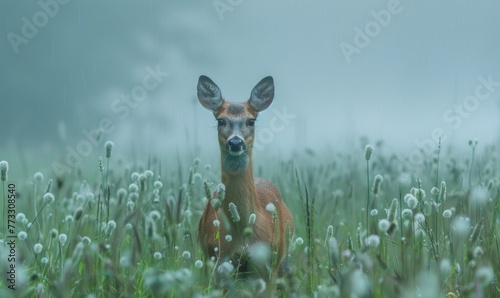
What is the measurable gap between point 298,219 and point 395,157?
2.73 meters

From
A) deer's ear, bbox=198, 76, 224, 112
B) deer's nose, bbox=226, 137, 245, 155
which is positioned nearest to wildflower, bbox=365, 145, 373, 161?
deer's nose, bbox=226, 137, 245, 155

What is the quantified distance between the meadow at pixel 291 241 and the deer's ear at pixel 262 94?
67 centimetres

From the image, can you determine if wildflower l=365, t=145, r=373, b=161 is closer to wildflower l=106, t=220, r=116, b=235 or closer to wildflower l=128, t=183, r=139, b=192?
wildflower l=106, t=220, r=116, b=235

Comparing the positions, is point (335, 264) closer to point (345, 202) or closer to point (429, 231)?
point (429, 231)

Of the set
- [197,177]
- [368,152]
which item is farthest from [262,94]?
[368,152]

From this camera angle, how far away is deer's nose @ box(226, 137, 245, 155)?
582cm

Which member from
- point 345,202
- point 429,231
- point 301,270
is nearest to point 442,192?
point 429,231

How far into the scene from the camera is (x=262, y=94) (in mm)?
6504

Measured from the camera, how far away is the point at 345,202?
29.2ft

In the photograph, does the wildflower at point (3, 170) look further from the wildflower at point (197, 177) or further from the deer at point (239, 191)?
the wildflower at point (197, 177)

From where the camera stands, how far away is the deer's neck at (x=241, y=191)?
19.9ft

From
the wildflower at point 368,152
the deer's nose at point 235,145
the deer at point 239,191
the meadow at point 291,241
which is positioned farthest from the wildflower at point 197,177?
the wildflower at point 368,152

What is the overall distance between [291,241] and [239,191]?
0.54m

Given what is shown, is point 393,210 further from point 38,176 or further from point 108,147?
point 38,176
